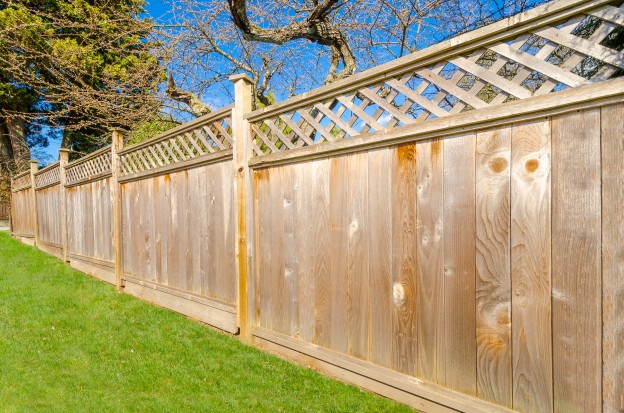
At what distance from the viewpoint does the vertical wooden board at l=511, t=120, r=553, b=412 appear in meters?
1.58

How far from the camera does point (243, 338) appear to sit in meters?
3.06

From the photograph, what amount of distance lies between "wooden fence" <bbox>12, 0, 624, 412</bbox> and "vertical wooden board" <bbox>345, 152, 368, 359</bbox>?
0.01 m

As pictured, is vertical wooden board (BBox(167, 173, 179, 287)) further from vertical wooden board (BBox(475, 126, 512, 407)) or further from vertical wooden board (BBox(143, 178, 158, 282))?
vertical wooden board (BBox(475, 126, 512, 407))

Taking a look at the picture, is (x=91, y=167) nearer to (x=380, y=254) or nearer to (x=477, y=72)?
(x=380, y=254)

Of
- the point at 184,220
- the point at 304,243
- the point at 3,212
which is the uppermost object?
the point at 184,220

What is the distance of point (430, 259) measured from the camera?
194 cm

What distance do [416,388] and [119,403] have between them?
1635 mm

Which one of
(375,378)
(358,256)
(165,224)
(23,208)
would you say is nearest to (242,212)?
(358,256)

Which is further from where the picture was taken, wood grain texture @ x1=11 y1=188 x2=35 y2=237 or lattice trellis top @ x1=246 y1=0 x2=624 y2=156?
wood grain texture @ x1=11 y1=188 x2=35 y2=237

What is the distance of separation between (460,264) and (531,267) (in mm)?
303

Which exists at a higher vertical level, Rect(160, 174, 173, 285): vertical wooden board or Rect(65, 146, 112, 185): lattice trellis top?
Rect(65, 146, 112, 185): lattice trellis top

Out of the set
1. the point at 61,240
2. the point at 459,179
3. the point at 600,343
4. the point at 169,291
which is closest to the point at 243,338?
the point at 169,291

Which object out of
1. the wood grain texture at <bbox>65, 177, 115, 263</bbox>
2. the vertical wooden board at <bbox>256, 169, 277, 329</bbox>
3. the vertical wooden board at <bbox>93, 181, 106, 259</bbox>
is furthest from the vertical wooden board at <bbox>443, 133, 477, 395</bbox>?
the vertical wooden board at <bbox>93, 181, 106, 259</bbox>

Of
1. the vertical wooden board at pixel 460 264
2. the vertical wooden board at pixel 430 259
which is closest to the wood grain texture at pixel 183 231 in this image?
the vertical wooden board at pixel 430 259
